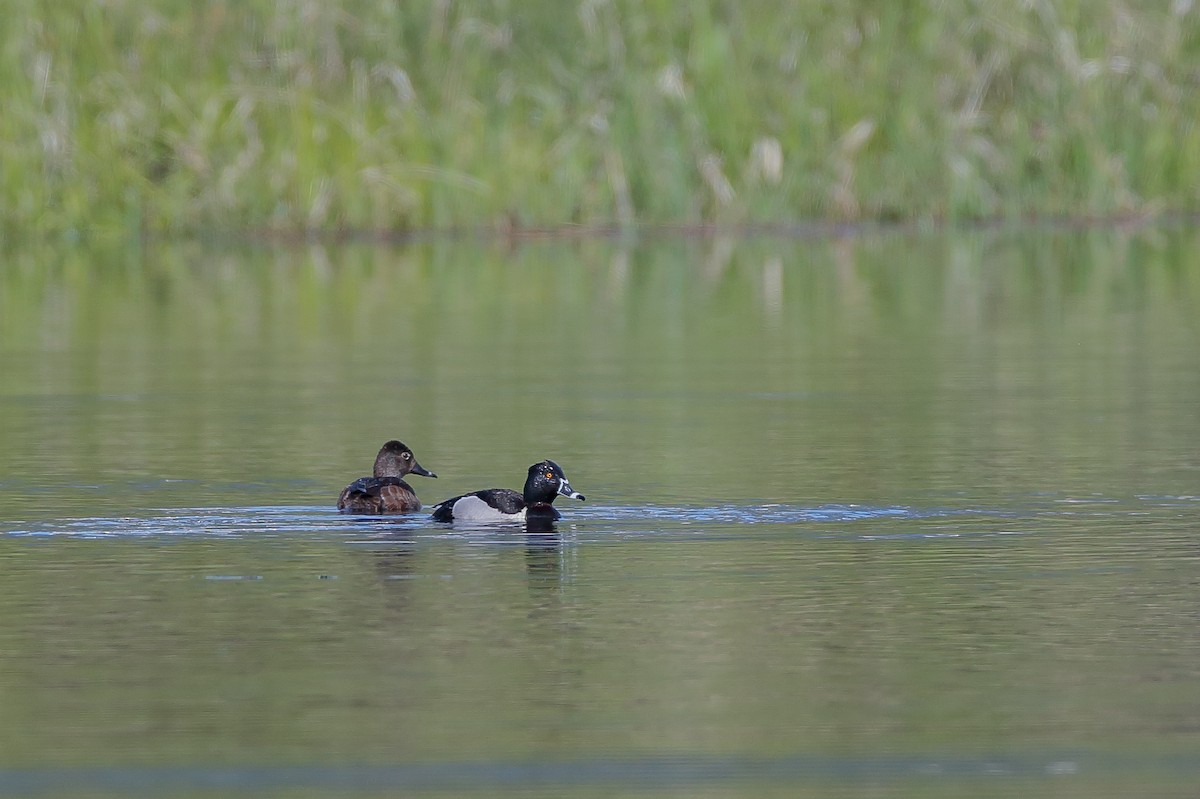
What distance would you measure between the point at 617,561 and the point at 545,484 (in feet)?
4.21

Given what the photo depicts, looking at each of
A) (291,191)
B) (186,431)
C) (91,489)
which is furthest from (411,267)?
(91,489)

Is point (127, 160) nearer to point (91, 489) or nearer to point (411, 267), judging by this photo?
point (411, 267)

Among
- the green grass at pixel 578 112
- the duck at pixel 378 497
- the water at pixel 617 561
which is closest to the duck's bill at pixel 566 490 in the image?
the water at pixel 617 561

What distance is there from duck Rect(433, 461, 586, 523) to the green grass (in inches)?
727

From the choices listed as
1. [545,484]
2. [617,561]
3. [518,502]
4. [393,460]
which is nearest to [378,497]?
[518,502]

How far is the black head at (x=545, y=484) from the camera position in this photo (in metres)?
11.9

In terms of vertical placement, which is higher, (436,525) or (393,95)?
(393,95)

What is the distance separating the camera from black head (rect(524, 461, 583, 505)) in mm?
11867

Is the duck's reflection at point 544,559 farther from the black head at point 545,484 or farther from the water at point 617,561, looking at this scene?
the black head at point 545,484

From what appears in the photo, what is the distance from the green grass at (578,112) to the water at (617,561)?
7.81 meters

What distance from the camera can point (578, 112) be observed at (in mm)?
30656

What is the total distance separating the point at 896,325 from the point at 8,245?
43.6 ft

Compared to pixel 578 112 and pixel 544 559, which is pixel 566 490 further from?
pixel 578 112

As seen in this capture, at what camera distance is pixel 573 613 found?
9.38 m
